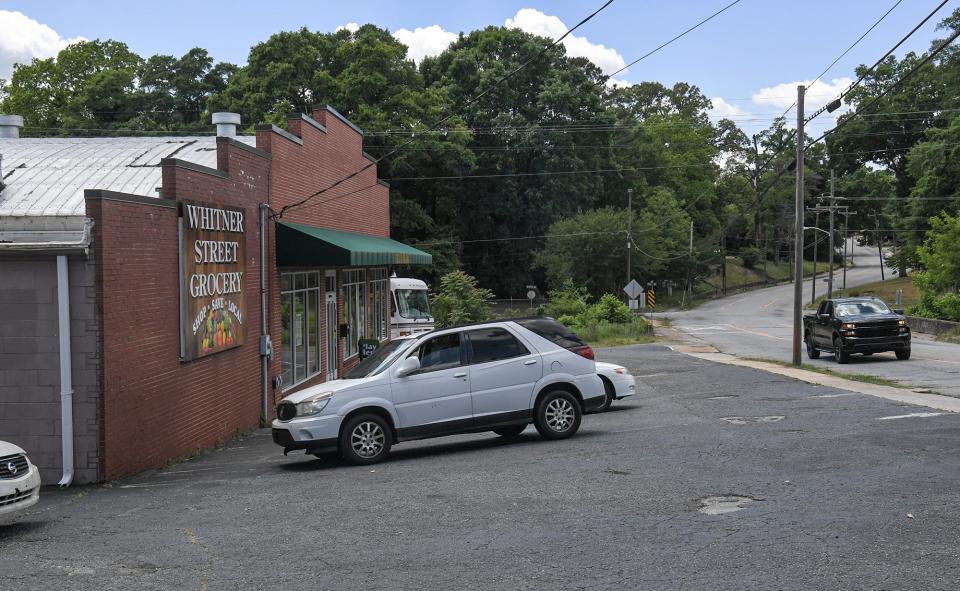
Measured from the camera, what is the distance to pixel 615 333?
46.9m

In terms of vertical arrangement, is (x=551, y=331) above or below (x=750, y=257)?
below

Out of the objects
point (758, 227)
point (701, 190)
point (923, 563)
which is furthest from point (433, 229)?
point (923, 563)

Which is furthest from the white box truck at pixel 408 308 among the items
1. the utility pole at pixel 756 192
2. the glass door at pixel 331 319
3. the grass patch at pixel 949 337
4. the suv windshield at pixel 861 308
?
the utility pole at pixel 756 192

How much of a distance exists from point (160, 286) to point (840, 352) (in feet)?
67.6

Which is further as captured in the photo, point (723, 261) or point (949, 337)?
point (723, 261)

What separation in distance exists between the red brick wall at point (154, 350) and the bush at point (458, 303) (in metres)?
25.0

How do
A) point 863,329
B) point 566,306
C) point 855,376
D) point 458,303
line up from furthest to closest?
point 566,306, point 458,303, point 863,329, point 855,376

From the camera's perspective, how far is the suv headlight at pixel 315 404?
1198 cm

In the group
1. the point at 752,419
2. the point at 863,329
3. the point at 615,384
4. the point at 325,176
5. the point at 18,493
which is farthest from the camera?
the point at 863,329

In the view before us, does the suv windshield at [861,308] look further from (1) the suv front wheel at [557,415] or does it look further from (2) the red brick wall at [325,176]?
(1) the suv front wheel at [557,415]

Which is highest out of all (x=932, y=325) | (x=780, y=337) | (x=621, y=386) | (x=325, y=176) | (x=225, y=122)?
(x=225, y=122)

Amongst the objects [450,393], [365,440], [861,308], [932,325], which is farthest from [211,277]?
[932,325]

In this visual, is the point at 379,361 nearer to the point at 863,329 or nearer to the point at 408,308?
the point at 863,329

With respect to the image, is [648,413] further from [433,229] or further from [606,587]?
[433,229]
